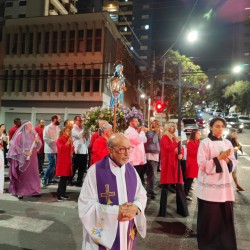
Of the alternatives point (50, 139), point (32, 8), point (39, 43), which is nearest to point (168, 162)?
point (50, 139)

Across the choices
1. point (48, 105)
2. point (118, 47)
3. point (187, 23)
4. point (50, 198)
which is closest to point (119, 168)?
point (50, 198)

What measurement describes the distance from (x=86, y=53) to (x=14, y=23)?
8.97 meters

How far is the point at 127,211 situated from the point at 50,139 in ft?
25.4

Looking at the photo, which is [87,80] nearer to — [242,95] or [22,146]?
[22,146]

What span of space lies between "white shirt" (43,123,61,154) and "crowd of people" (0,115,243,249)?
0.10 ft

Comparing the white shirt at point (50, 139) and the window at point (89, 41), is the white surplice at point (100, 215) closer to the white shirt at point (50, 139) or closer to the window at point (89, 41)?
the white shirt at point (50, 139)

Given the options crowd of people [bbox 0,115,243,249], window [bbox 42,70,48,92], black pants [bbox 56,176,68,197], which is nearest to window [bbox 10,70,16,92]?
window [bbox 42,70,48,92]

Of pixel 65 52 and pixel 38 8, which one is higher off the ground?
pixel 38 8

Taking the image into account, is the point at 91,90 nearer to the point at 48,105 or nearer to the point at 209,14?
the point at 48,105

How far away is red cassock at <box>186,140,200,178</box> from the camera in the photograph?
8.32 m

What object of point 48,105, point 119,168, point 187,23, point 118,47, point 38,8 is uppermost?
point 38,8

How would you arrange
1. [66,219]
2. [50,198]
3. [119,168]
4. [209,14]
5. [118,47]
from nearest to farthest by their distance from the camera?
1. [119,168]
2. [66,219]
3. [50,198]
4. [209,14]
5. [118,47]

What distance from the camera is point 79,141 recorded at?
10141 mm

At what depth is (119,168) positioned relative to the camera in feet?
9.79
